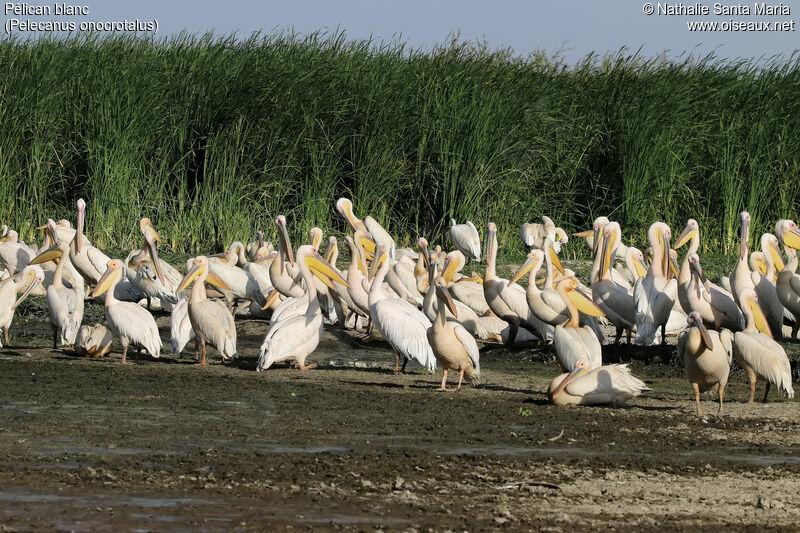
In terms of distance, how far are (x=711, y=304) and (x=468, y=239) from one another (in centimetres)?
440

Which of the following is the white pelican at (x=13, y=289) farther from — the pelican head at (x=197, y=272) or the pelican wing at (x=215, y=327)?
the pelican wing at (x=215, y=327)

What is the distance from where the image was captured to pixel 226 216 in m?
14.8

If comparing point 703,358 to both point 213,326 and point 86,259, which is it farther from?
point 86,259

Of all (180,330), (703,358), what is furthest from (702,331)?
(180,330)

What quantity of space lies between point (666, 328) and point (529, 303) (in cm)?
162

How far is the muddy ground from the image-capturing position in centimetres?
451

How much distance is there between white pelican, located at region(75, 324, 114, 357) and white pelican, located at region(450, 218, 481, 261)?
5.70 meters

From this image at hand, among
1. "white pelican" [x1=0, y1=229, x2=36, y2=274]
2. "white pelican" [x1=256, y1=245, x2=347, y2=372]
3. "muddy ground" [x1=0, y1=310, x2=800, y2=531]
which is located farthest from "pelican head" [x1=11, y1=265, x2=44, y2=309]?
"white pelican" [x1=256, y1=245, x2=347, y2=372]

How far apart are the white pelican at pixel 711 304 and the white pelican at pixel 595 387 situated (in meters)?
2.77

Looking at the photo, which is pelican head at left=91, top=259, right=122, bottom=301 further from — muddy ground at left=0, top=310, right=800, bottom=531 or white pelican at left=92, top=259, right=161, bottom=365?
muddy ground at left=0, top=310, right=800, bottom=531

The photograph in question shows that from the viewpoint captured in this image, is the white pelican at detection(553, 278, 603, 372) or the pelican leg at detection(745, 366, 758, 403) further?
the white pelican at detection(553, 278, 603, 372)

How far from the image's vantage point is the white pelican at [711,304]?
10.1 metres

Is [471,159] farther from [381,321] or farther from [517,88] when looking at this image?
[381,321]

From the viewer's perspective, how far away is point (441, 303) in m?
8.34
